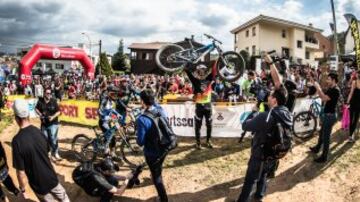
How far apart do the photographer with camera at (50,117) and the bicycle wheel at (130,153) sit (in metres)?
1.96

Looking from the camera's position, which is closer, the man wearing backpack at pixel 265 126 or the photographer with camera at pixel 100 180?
the man wearing backpack at pixel 265 126

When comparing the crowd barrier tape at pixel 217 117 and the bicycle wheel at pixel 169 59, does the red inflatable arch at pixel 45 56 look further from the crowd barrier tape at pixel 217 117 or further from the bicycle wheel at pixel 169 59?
the bicycle wheel at pixel 169 59

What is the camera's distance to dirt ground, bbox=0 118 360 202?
796cm

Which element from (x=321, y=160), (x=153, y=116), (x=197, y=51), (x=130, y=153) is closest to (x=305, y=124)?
(x=321, y=160)

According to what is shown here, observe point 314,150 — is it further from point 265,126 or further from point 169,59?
point 169,59

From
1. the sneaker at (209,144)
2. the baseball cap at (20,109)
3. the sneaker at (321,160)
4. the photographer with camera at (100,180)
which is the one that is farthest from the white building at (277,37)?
the baseball cap at (20,109)

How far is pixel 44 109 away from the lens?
1007 centimetres

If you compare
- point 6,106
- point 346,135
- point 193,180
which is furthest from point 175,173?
point 6,106

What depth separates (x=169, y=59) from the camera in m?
10.5

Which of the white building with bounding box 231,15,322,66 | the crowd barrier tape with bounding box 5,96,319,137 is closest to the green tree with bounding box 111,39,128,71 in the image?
the white building with bounding box 231,15,322,66

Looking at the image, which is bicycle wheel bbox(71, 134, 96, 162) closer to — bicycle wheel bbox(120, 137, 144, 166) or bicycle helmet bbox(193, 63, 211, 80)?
bicycle wheel bbox(120, 137, 144, 166)

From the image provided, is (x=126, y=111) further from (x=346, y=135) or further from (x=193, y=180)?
(x=346, y=135)

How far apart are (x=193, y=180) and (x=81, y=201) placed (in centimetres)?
253

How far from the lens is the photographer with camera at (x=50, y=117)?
1006cm
